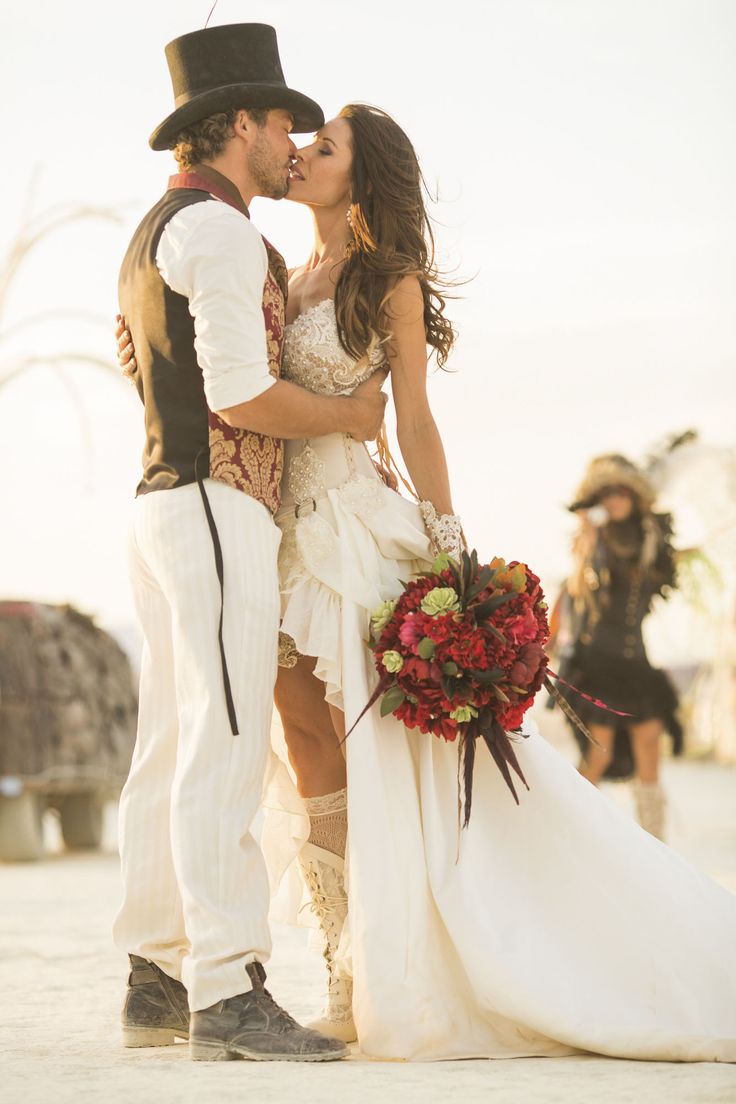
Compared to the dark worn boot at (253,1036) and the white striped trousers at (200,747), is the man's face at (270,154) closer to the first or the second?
the white striped trousers at (200,747)

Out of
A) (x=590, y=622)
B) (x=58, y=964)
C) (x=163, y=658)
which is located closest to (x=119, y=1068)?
(x=163, y=658)

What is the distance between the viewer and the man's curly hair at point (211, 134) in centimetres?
389

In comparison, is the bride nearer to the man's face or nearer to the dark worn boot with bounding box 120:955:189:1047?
the man's face

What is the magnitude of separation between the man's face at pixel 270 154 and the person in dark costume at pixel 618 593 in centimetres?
470

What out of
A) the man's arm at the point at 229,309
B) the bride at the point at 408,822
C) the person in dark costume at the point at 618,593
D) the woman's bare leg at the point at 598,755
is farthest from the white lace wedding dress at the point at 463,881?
the person in dark costume at the point at 618,593

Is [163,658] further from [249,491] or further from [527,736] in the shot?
[527,736]

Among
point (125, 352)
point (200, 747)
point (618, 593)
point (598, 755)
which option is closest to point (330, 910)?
point (200, 747)

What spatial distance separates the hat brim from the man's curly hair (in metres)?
0.02

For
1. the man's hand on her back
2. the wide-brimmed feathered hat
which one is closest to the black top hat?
the man's hand on her back

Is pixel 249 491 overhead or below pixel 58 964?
overhead

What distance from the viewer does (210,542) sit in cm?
368

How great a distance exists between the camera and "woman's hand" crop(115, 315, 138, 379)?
389 centimetres

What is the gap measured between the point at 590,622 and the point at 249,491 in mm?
5041

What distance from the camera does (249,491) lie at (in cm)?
374
